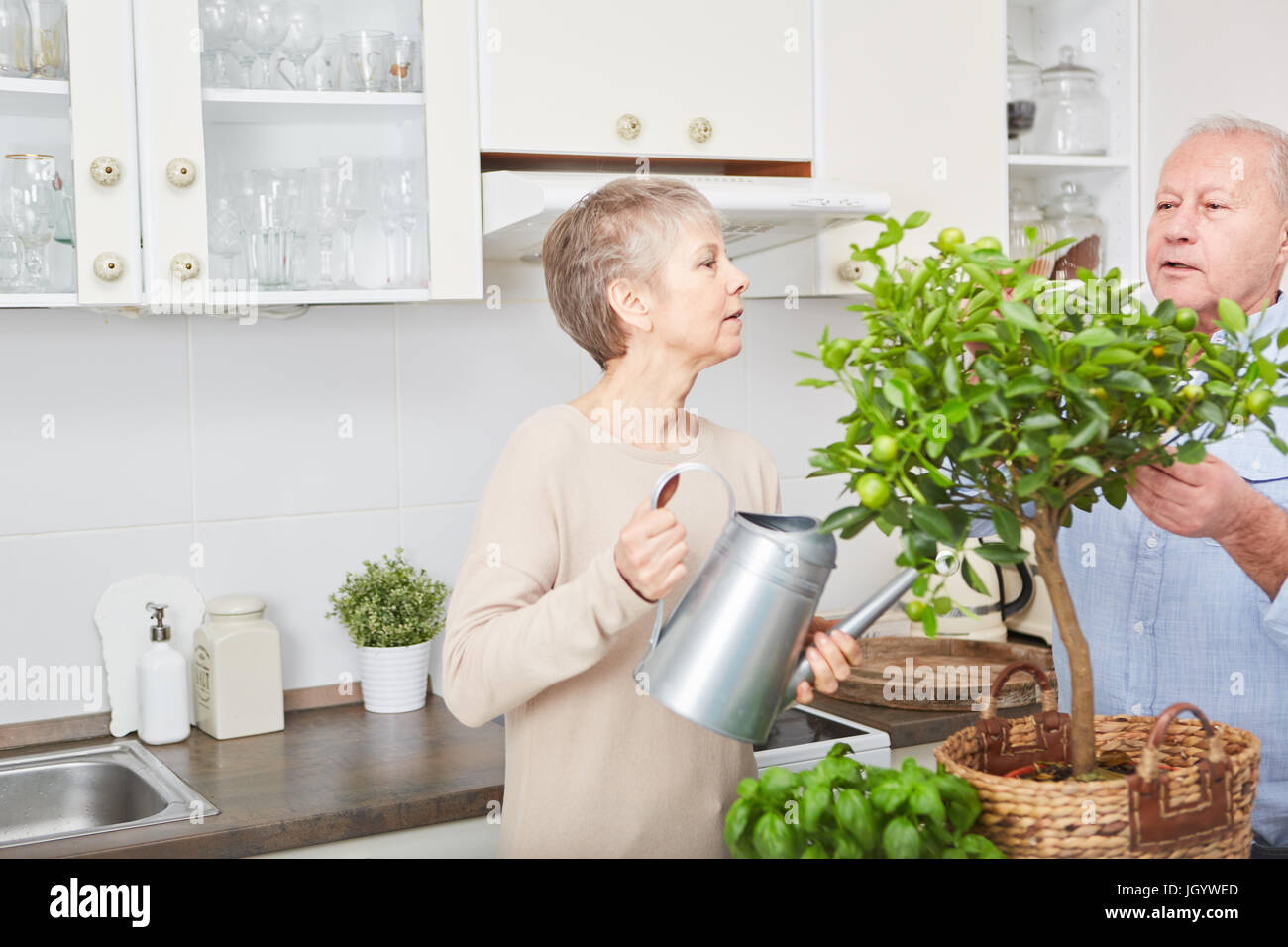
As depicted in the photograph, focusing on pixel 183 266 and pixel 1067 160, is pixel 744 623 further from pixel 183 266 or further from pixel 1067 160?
pixel 1067 160

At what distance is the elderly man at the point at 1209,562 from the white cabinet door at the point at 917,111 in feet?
2.12

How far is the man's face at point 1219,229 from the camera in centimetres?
149

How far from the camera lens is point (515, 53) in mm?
1882

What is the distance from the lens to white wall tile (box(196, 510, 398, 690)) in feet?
6.93

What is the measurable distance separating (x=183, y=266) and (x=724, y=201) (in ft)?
2.54

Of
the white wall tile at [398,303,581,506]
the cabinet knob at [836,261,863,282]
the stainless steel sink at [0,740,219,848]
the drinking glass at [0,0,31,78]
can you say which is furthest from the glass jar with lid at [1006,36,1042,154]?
the stainless steel sink at [0,740,219,848]

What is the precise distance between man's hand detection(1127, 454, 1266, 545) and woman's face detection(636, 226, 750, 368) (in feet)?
1.63

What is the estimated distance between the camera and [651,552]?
3.33 ft

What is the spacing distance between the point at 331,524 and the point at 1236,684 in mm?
1474

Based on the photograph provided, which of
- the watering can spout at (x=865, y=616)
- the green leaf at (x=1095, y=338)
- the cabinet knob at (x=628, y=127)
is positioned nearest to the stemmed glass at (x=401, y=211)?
the cabinet knob at (x=628, y=127)
